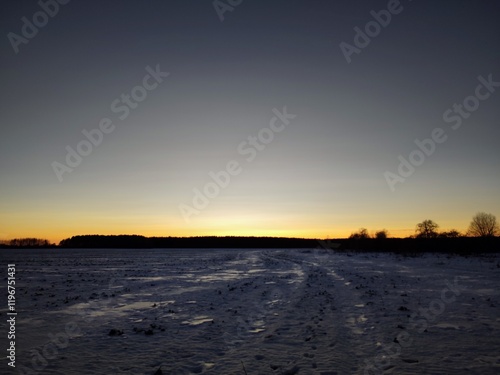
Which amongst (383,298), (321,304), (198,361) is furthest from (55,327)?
(383,298)

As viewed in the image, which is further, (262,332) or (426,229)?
(426,229)

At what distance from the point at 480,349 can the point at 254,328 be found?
6.22 metres

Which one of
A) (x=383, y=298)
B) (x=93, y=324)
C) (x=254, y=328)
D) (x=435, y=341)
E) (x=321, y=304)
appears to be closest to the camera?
(x=435, y=341)

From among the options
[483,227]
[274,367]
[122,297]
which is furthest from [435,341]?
[483,227]

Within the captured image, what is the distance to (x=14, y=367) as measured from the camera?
697 centimetres

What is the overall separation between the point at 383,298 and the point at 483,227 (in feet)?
419

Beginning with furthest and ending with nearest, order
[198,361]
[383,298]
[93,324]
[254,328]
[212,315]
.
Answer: [383,298], [212,315], [93,324], [254,328], [198,361]

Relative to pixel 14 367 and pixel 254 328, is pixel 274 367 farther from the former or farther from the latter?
pixel 14 367

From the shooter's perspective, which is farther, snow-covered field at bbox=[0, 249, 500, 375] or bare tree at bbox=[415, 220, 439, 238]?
bare tree at bbox=[415, 220, 439, 238]

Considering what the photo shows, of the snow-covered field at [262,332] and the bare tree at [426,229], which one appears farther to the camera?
the bare tree at [426,229]

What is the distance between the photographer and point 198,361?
24.2 ft

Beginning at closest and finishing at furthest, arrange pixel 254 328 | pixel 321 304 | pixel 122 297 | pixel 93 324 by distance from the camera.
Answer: pixel 254 328
pixel 93 324
pixel 321 304
pixel 122 297

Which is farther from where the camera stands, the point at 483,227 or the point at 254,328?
the point at 483,227

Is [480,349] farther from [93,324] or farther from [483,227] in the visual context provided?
[483,227]
